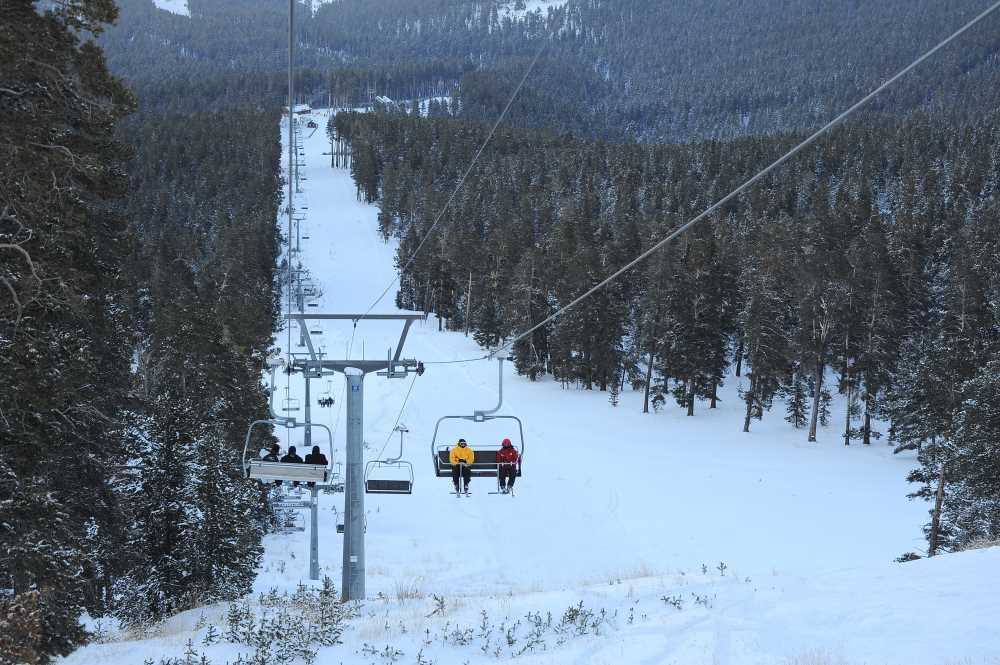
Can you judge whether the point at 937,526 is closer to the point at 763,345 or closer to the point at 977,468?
the point at 977,468

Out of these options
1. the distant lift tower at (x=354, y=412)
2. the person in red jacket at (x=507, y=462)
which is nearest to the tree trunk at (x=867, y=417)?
the person in red jacket at (x=507, y=462)

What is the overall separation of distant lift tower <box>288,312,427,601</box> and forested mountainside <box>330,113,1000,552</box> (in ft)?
56.1

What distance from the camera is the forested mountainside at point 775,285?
113 ft

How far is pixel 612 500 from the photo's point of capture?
34031 millimetres

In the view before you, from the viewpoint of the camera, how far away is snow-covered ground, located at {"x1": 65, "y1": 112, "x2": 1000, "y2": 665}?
992 cm

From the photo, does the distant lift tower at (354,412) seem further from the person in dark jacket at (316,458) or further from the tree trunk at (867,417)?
the tree trunk at (867,417)

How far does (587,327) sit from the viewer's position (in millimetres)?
54781

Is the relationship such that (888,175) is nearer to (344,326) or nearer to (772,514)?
(344,326)

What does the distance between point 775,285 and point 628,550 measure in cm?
3079

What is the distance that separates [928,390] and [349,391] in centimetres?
2687

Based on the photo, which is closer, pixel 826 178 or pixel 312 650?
pixel 312 650

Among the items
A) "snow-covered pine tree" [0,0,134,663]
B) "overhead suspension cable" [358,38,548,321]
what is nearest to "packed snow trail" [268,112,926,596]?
"snow-covered pine tree" [0,0,134,663]

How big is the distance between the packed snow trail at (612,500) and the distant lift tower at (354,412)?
498 cm

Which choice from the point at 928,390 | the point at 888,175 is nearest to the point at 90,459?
the point at 928,390
